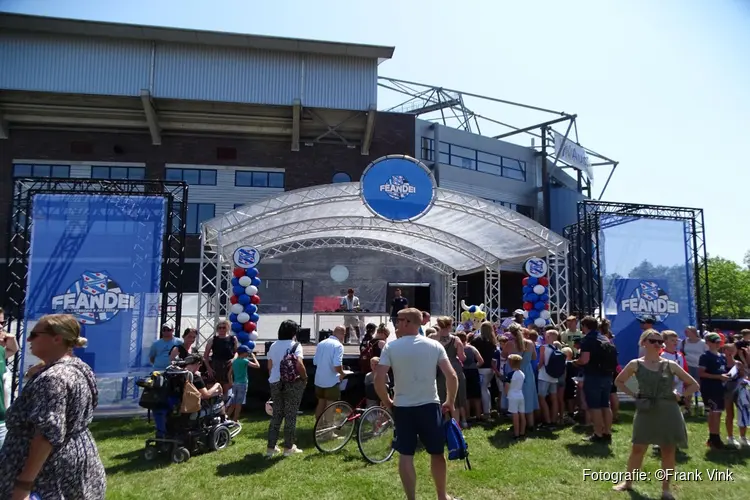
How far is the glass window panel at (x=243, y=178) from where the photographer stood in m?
21.8

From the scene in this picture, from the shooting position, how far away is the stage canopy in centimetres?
1167

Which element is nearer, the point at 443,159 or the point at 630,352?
the point at 630,352

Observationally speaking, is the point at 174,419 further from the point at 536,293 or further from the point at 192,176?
the point at 192,176

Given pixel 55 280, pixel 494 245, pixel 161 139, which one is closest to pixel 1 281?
pixel 161 139

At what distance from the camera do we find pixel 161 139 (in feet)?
69.1

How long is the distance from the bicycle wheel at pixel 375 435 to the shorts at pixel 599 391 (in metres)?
2.59

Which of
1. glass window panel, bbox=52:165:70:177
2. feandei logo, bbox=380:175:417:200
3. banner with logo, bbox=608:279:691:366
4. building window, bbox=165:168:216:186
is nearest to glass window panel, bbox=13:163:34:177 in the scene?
glass window panel, bbox=52:165:70:177

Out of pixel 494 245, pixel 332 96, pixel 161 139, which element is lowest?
pixel 494 245

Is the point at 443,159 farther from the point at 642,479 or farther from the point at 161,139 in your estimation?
the point at 642,479

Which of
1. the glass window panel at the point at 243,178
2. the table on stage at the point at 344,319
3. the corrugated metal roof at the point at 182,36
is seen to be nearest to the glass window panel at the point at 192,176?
the glass window panel at the point at 243,178

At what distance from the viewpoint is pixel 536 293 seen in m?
12.8

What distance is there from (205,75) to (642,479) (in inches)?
787

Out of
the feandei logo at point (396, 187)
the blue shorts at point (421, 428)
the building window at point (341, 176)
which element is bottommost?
the blue shorts at point (421, 428)

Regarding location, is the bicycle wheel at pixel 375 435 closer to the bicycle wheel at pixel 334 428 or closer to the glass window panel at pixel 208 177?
the bicycle wheel at pixel 334 428
